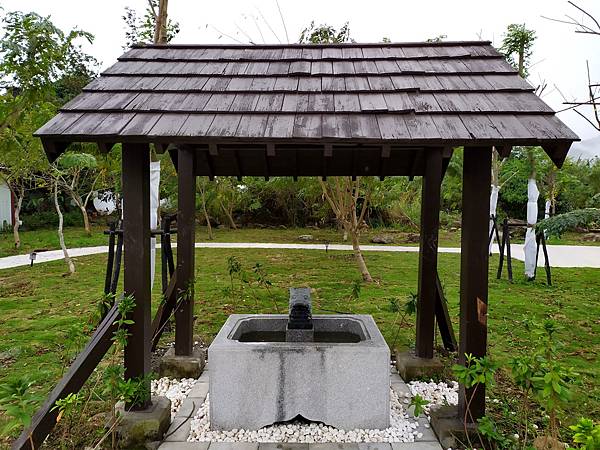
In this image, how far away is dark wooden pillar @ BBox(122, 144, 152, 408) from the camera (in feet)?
9.98

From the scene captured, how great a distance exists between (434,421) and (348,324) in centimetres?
107

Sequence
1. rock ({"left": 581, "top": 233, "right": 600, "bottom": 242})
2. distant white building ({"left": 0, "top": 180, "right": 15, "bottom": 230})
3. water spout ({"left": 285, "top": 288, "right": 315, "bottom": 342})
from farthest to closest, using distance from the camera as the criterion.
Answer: rock ({"left": 581, "top": 233, "right": 600, "bottom": 242})
distant white building ({"left": 0, "top": 180, "right": 15, "bottom": 230})
water spout ({"left": 285, "top": 288, "right": 315, "bottom": 342})

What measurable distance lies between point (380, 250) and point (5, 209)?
48.2 feet

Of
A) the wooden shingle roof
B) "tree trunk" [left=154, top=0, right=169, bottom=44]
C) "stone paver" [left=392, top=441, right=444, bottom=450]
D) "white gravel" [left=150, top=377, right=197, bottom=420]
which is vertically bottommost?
"white gravel" [left=150, top=377, right=197, bottom=420]

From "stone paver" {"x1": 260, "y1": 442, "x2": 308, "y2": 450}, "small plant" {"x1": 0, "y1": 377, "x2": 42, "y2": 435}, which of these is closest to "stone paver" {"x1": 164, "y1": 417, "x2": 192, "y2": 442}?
"stone paver" {"x1": 260, "y1": 442, "x2": 308, "y2": 450}

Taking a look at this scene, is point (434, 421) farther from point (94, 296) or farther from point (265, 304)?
point (94, 296)

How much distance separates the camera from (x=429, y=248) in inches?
162

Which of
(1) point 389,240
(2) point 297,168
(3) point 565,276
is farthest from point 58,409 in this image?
(1) point 389,240

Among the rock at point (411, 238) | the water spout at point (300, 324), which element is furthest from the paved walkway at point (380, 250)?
the water spout at point (300, 324)

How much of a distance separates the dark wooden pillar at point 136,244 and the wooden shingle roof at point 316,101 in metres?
0.37

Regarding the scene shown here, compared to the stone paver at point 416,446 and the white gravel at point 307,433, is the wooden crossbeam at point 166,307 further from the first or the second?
the stone paver at point 416,446

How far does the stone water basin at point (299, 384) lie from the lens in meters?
3.16

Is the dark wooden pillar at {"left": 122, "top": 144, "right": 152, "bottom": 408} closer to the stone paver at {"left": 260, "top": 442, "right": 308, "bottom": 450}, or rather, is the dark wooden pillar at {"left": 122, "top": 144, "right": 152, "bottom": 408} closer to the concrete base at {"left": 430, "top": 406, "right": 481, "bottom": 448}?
the stone paver at {"left": 260, "top": 442, "right": 308, "bottom": 450}

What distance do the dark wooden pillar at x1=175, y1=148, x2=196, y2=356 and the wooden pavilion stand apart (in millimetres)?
965
